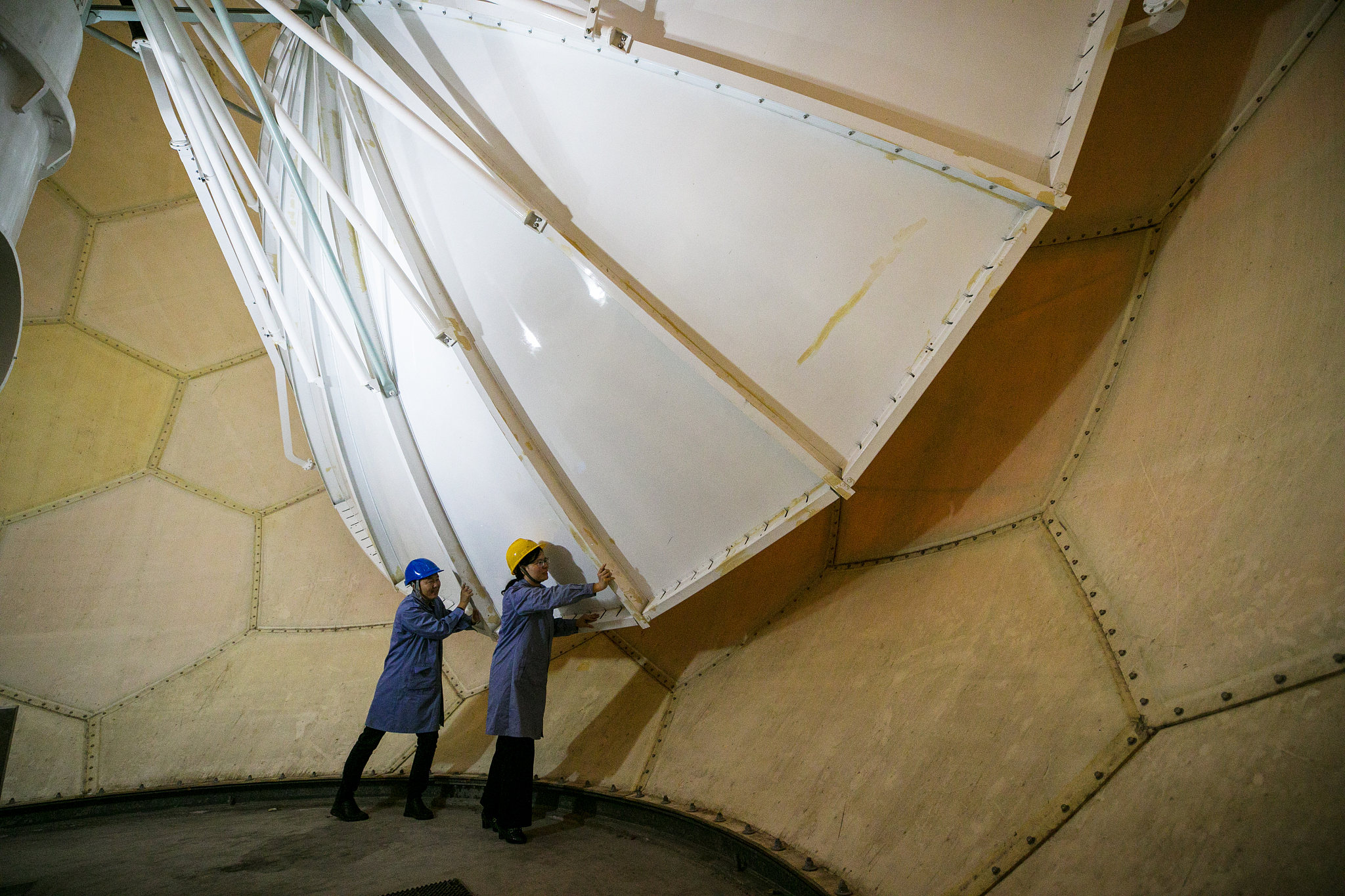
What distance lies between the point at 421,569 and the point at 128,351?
3.47m

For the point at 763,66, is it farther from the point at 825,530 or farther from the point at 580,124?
the point at 825,530

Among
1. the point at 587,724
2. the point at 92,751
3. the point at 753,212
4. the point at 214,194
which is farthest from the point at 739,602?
the point at 92,751

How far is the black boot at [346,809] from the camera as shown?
4.38m

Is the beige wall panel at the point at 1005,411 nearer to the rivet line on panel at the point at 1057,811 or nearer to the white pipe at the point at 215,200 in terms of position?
the rivet line on panel at the point at 1057,811

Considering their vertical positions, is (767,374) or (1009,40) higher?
(1009,40)

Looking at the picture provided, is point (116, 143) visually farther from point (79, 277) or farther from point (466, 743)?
point (466, 743)

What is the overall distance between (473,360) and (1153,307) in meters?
3.07

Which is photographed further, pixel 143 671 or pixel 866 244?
pixel 143 671

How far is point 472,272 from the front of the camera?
350cm

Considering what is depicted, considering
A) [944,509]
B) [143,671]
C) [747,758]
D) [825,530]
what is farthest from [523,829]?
[143,671]

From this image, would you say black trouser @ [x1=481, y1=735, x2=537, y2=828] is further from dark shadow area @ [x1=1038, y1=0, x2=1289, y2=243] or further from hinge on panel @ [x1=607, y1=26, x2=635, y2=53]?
dark shadow area @ [x1=1038, y1=0, x2=1289, y2=243]

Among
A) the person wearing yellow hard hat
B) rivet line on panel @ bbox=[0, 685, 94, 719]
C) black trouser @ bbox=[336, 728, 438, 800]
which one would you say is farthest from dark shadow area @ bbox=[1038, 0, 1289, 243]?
rivet line on panel @ bbox=[0, 685, 94, 719]

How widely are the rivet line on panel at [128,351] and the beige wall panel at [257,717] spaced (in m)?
2.24

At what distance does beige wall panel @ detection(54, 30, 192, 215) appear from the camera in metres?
5.93
